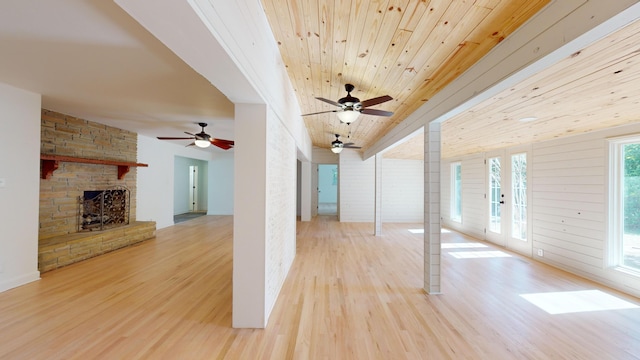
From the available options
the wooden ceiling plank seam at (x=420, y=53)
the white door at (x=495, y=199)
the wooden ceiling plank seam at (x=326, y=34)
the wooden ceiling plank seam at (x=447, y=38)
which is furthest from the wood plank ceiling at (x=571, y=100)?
the wooden ceiling plank seam at (x=326, y=34)

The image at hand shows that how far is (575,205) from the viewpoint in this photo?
3.99 m

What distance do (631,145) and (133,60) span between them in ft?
20.1

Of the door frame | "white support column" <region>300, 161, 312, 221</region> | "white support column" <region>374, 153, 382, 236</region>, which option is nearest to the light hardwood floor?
the door frame

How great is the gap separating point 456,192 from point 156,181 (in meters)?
8.77

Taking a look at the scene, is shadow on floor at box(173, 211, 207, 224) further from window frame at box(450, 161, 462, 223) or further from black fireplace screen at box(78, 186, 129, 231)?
window frame at box(450, 161, 462, 223)

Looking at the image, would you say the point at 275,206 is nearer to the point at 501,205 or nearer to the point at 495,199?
the point at 501,205

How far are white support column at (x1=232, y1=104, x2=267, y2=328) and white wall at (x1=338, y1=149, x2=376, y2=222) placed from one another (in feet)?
22.4

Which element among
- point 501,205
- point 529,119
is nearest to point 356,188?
point 501,205

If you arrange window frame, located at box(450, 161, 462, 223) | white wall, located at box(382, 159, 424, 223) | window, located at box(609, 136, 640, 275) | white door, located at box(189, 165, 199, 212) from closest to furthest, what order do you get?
window, located at box(609, 136, 640, 275)
window frame, located at box(450, 161, 462, 223)
white wall, located at box(382, 159, 424, 223)
white door, located at box(189, 165, 199, 212)

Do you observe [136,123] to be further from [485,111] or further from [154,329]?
[485,111]

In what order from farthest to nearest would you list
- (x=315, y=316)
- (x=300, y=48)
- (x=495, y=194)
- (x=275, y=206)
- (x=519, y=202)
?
(x=495, y=194), (x=519, y=202), (x=275, y=206), (x=315, y=316), (x=300, y=48)

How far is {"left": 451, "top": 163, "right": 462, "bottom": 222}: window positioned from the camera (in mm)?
7332

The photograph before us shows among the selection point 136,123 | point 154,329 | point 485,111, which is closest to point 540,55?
point 485,111

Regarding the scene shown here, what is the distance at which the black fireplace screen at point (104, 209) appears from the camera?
4.82 metres
